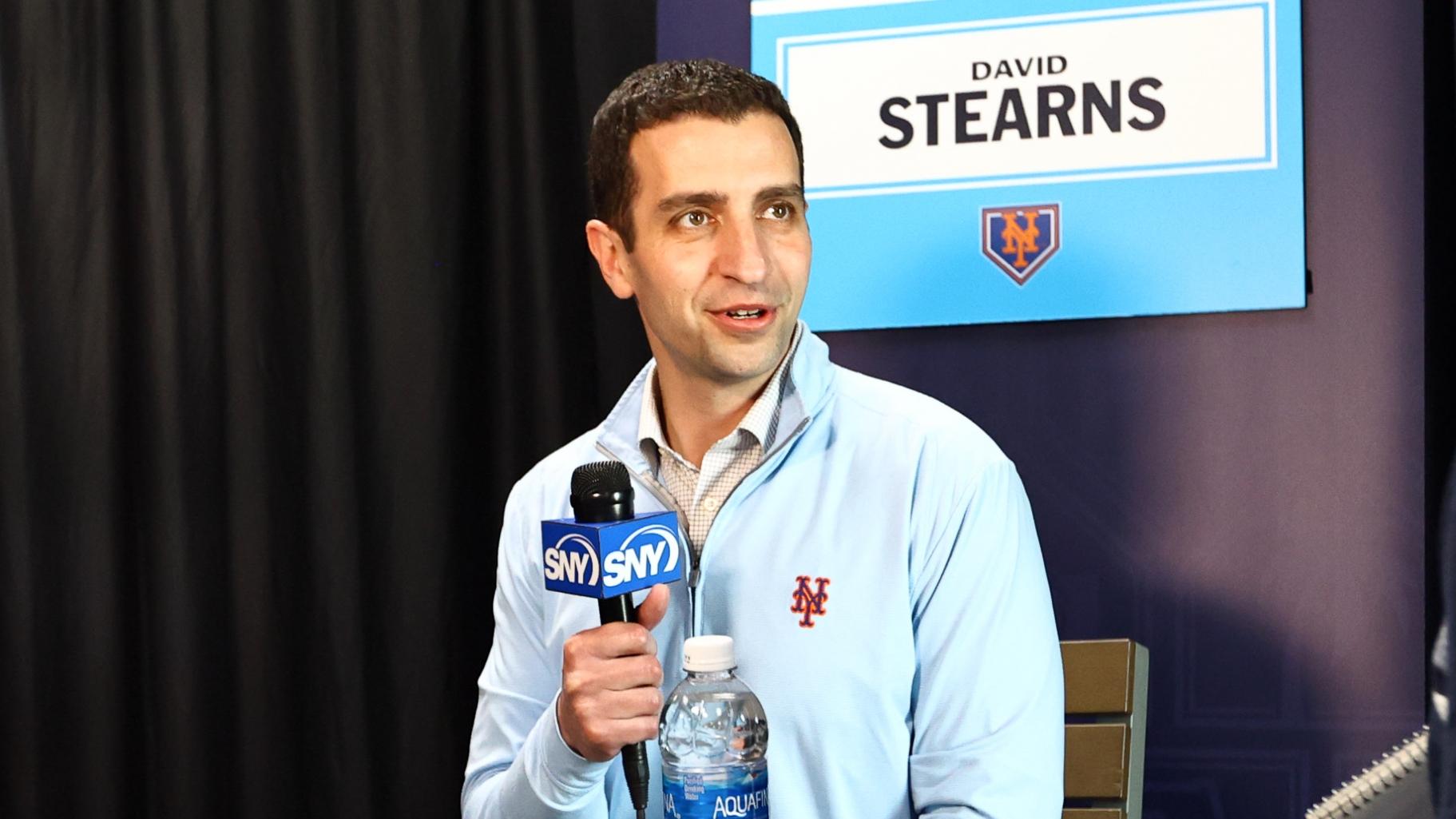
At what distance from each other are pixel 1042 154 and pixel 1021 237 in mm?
149

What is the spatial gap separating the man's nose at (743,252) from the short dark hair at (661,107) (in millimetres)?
133

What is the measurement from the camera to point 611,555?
49.4 inches

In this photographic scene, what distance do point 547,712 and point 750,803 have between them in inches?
10.5

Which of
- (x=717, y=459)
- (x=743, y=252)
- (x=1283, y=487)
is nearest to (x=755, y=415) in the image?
(x=717, y=459)

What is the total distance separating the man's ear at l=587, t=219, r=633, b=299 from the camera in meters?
1.80

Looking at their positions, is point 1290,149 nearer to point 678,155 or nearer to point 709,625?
point 678,155

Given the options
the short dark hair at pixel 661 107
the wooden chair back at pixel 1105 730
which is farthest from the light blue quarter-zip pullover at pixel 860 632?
the wooden chair back at pixel 1105 730

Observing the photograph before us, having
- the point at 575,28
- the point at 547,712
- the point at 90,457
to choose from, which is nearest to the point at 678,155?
the point at 547,712

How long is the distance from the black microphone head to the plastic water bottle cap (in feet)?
0.49

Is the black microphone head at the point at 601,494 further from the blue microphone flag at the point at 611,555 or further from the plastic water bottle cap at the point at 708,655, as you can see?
the plastic water bottle cap at the point at 708,655

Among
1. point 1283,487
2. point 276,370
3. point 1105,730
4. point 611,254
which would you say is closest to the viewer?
→ point 611,254

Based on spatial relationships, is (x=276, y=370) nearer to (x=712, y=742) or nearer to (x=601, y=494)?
(x=712, y=742)

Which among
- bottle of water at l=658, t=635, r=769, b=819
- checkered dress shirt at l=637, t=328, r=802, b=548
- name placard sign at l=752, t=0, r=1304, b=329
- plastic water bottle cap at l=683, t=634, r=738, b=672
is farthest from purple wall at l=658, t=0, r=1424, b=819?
plastic water bottle cap at l=683, t=634, r=738, b=672

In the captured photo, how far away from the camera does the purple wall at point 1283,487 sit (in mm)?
2250
